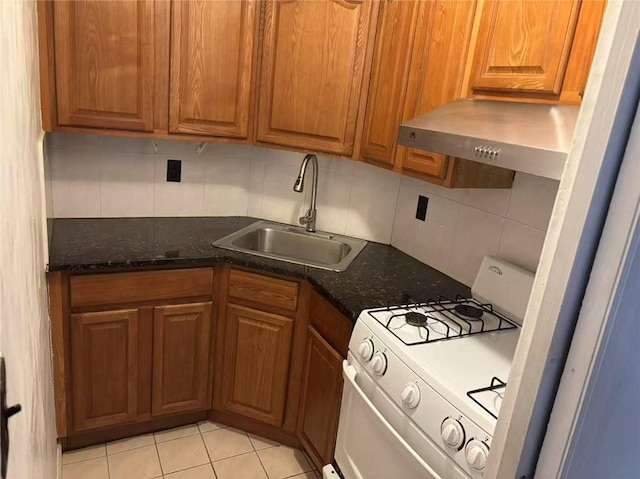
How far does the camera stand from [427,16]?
158cm

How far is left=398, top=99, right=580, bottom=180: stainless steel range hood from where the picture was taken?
1012mm

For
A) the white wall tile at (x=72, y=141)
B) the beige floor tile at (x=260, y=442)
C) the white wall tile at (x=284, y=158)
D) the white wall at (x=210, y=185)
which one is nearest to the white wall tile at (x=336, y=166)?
the white wall at (x=210, y=185)

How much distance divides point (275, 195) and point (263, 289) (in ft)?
2.27

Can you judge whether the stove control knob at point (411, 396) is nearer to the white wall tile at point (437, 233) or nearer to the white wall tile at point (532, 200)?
the white wall tile at point (532, 200)

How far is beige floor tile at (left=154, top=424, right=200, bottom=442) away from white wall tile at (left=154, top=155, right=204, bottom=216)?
102cm

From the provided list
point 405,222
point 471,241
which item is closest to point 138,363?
point 405,222

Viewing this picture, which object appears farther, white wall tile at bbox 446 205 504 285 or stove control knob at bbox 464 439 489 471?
white wall tile at bbox 446 205 504 285

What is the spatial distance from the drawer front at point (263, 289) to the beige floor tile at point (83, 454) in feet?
2.80

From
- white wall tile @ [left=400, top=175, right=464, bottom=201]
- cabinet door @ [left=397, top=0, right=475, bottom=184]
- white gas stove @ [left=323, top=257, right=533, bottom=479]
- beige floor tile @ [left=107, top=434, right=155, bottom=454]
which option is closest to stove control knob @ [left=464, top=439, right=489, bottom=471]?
white gas stove @ [left=323, top=257, right=533, bottom=479]

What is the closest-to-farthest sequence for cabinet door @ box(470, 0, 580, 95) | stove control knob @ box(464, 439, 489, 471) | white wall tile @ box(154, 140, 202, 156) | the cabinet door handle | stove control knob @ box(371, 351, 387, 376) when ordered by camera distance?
the cabinet door handle
stove control knob @ box(464, 439, 489, 471)
cabinet door @ box(470, 0, 580, 95)
stove control knob @ box(371, 351, 387, 376)
white wall tile @ box(154, 140, 202, 156)

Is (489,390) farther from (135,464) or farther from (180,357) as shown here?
(135,464)

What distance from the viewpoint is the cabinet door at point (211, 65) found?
6.03 ft

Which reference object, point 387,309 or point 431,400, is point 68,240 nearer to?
point 387,309

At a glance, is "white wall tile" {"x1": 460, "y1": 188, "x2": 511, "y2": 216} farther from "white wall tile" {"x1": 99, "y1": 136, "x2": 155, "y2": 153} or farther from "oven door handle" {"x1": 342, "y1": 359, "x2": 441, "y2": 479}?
"white wall tile" {"x1": 99, "y1": 136, "x2": 155, "y2": 153}
